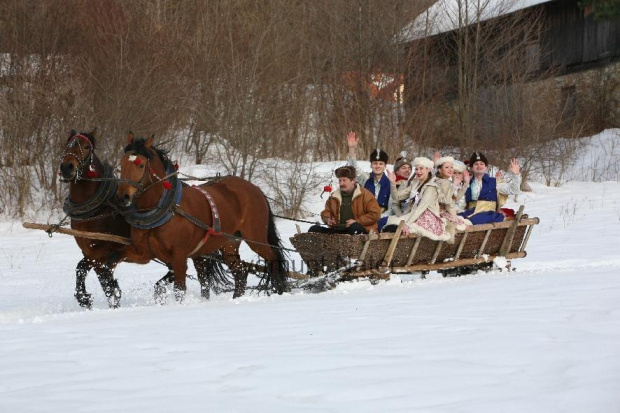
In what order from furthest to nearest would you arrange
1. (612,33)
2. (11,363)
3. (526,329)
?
(612,33)
(526,329)
(11,363)

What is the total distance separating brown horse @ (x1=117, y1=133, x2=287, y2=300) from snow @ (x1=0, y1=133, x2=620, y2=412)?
0.54m

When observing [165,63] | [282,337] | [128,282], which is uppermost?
[165,63]

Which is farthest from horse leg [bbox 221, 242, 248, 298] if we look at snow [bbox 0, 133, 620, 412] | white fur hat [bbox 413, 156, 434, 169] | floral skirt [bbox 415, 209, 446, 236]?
white fur hat [bbox 413, 156, 434, 169]

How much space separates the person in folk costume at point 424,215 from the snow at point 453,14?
1957cm

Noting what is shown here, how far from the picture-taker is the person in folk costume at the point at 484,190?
1045cm

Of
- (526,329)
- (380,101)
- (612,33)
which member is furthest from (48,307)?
Result: (612,33)

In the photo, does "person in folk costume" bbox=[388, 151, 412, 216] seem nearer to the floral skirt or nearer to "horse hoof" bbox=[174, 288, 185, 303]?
the floral skirt

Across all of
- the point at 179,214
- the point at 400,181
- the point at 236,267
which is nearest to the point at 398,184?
the point at 400,181

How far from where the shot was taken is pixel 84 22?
22172mm

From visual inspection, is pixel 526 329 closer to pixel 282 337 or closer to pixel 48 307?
pixel 282 337

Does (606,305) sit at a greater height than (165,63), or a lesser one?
lesser

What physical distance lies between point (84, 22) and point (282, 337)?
1778cm

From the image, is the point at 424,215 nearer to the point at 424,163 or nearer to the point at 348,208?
the point at 424,163

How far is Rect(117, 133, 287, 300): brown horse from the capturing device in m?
8.26
